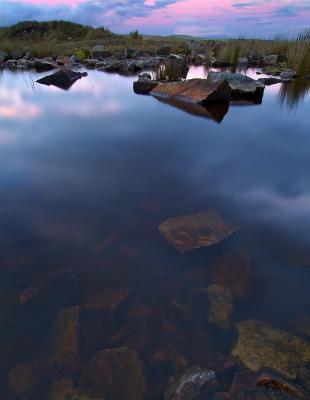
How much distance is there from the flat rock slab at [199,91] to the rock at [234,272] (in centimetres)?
640

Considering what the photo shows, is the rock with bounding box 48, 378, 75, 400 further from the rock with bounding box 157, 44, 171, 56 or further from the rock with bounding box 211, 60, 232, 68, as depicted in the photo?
the rock with bounding box 157, 44, 171, 56

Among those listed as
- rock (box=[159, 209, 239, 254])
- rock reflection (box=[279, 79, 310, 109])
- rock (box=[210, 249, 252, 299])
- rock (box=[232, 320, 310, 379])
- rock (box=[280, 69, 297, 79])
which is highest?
rock (box=[280, 69, 297, 79])

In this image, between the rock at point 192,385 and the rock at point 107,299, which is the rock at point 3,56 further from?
the rock at point 192,385

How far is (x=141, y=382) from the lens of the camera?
1856mm

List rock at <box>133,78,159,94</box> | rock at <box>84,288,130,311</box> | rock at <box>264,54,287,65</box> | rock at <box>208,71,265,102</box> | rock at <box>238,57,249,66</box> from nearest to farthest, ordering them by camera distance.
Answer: rock at <box>84,288,130,311</box>, rock at <box>208,71,265,102</box>, rock at <box>133,78,159,94</box>, rock at <box>264,54,287,65</box>, rock at <box>238,57,249,66</box>

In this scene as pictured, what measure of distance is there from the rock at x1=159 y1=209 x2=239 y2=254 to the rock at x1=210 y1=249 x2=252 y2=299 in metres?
0.21

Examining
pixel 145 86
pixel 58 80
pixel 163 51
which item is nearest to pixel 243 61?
pixel 163 51

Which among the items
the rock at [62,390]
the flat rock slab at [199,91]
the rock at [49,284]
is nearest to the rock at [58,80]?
the flat rock slab at [199,91]

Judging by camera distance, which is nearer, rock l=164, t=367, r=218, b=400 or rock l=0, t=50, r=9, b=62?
rock l=164, t=367, r=218, b=400

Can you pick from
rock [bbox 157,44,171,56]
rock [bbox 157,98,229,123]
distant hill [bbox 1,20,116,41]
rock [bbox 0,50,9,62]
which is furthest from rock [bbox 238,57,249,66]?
distant hill [bbox 1,20,116,41]

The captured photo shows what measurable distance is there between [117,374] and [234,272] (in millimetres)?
1253

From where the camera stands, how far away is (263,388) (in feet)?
5.61

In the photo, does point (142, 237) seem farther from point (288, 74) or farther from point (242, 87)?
point (288, 74)

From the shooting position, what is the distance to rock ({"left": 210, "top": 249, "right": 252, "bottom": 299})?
2500 mm
